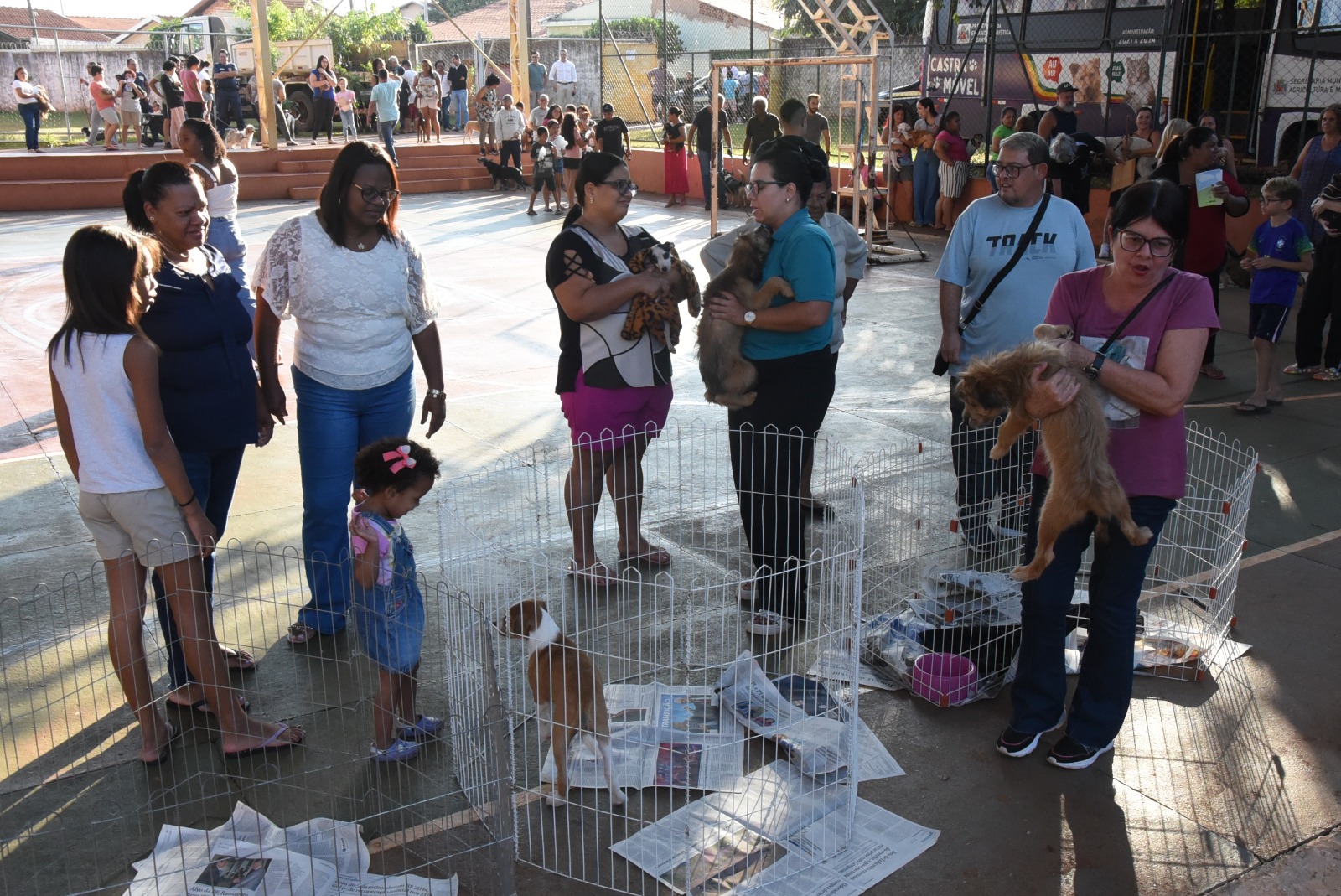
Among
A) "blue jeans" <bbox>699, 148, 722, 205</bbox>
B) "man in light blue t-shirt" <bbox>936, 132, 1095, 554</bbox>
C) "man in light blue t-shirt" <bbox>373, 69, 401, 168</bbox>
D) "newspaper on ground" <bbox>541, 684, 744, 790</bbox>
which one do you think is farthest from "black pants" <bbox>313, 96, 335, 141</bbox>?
"newspaper on ground" <bbox>541, 684, 744, 790</bbox>

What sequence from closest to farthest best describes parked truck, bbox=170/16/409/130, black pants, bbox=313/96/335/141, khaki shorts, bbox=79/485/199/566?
khaki shorts, bbox=79/485/199/566, black pants, bbox=313/96/335/141, parked truck, bbox=170/16/409/130

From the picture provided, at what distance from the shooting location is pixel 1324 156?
30.4 feet

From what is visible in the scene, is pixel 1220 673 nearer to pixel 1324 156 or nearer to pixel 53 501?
pixel 53 501

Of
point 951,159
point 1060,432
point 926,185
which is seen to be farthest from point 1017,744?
point 926,185

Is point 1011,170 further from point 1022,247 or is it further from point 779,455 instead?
point 779,455

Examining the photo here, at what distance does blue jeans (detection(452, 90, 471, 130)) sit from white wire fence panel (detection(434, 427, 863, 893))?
24.9 m

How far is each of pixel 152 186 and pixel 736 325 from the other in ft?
7.05

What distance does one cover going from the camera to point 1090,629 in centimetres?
330

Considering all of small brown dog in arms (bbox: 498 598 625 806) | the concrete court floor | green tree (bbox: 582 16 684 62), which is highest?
green tree (bbox: 582 16 684 62)

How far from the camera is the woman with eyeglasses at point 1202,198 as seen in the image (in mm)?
7344

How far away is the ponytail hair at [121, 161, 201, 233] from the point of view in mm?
3451

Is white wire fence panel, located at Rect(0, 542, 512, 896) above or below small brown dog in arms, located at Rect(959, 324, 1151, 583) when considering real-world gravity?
below

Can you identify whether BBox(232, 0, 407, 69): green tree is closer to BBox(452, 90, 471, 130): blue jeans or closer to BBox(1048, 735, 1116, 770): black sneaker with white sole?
BBox(452, 90, 471, 130): blue jeans

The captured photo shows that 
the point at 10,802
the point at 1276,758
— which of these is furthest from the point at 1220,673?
the point at 10,802
